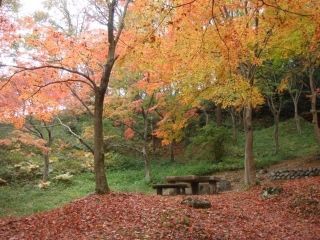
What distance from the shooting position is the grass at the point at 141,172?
675 inches

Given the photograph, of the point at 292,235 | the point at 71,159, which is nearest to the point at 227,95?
the point at 292,235

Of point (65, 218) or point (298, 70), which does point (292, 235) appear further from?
point (298, 70)

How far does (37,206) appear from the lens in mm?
16031

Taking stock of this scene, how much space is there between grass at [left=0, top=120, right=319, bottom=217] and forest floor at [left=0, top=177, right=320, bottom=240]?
6.79 meters

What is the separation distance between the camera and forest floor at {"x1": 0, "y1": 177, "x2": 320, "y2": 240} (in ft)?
24.6

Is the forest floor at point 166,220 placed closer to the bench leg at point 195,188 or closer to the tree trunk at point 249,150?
the bench leg at point 195,188

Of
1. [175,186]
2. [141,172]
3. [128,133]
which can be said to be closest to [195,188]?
[175,186]

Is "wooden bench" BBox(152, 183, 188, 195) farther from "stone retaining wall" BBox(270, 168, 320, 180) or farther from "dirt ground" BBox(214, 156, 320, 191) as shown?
"stone retaining wall" BBox(270, 168, 320, 180)

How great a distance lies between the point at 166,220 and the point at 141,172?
52.5 ft

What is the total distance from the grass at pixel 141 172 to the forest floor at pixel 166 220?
22.3 feet

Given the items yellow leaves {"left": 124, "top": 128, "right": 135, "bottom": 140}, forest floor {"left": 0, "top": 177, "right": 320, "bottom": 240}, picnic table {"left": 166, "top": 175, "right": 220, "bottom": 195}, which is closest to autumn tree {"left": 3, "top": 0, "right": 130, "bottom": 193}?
forest floor {"left": 0, "top": 177, "right": 320, "bottom": 240}

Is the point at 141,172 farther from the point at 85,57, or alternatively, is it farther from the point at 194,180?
the point at 85,57

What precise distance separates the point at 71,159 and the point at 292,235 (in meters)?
19.6

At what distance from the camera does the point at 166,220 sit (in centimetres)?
809
